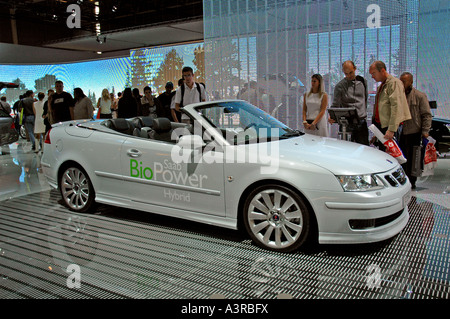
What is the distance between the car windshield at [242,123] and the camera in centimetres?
358

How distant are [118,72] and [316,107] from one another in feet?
47.6

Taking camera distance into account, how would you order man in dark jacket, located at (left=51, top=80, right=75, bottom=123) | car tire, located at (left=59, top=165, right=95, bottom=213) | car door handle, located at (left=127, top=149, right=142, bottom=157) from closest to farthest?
1. car door handle, located at (left=127, top=149, right=142, bottom=157)
2. car tire, located at (left=59, top=165, right=95, bottom=213)
3. man in dark jacket, located at (left=51, top=80, right=75, bottom=123)

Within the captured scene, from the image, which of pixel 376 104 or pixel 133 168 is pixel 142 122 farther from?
pixel 376 104

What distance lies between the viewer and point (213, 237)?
11.7 feet

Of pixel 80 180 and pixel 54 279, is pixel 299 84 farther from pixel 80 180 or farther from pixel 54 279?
pixel 54 279

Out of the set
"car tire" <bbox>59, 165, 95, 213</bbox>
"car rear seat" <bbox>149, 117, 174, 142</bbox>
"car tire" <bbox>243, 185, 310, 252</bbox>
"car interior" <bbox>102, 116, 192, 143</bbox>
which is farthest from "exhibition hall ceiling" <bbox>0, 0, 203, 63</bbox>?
A: "car tire" <bbox>243, 185, 310, 252</bbox>

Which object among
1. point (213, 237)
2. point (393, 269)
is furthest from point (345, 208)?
point (213, 237)

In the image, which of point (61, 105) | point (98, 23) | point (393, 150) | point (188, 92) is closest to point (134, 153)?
point (188, 92)

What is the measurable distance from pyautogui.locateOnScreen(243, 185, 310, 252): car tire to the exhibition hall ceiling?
9.53 m

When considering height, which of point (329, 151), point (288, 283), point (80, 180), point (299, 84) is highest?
point (299, 84)

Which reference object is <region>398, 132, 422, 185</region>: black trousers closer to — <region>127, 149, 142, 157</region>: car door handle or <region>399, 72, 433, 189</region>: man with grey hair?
<region>399, 72, 433, 189</region>: man with grey hair

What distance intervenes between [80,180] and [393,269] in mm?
3216

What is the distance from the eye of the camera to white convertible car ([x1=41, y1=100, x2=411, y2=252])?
2924 mm

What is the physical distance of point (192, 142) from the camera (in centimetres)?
343
